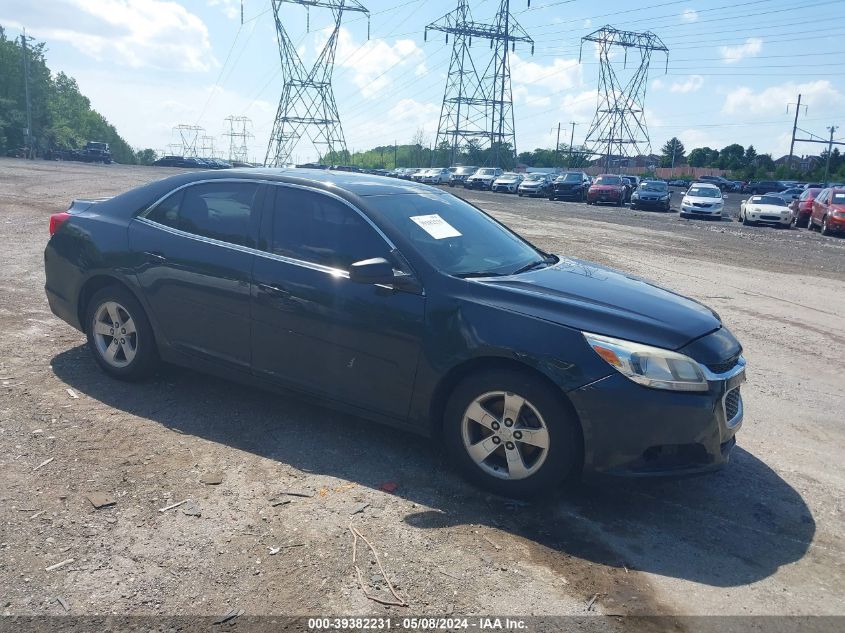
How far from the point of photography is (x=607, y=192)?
38000mm

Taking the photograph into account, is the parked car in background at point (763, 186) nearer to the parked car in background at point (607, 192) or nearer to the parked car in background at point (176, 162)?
the parked car in background at point (607, 192)

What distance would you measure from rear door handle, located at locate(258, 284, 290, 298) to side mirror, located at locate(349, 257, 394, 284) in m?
0.56

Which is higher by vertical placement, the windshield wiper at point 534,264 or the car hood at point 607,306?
the windshield wiper at point 534,264

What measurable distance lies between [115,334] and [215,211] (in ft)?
4.10

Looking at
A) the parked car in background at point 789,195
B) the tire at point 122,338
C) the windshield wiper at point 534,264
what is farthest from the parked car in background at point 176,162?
the windshield wiper at point 534,264

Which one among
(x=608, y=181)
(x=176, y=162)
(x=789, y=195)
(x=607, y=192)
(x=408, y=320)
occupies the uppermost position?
(x=608, y=181)

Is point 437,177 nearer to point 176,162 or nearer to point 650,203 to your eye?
point 176,162

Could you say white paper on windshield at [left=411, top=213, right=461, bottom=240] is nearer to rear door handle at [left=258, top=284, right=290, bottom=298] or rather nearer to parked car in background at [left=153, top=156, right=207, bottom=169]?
rear door handle at [left=258, top=284, right=290, bottom=298]

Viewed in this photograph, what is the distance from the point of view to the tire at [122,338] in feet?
17.1

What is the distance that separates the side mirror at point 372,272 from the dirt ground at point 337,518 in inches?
43.0

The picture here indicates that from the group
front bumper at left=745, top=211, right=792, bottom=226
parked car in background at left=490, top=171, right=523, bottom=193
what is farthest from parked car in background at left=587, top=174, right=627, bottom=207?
parked car in background at left=490, top=171, right=523, bottom=193

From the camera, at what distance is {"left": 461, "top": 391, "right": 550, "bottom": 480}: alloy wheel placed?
149 inches

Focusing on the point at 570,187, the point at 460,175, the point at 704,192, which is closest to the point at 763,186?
the point at 460,175

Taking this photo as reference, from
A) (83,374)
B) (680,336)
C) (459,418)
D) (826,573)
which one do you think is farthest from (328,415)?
(826,573)
